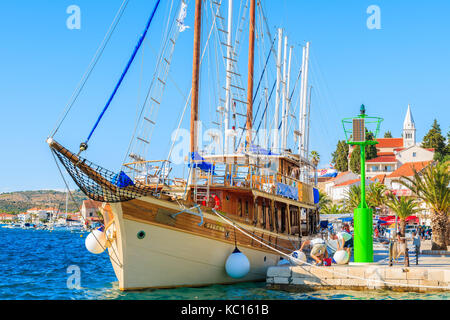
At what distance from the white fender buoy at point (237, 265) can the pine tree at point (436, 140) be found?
9577 cm

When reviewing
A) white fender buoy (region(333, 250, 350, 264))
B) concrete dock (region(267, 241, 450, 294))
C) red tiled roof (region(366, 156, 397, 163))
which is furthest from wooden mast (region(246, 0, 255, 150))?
red tiled roof (region(366, 156, 397, 163))

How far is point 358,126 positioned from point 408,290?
5.69 m

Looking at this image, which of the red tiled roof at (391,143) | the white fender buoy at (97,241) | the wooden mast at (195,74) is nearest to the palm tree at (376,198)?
the wooden mast at (195,74)

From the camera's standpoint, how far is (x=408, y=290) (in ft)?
54.6

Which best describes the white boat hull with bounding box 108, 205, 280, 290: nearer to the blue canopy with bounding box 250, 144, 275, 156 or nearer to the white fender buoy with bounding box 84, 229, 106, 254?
the white fender buoy with bounding box 84, 229, 106, 254

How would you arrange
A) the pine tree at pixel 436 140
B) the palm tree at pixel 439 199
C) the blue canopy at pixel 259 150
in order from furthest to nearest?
the pine tree at pixel 436 140 → the palm tree at pixel 439 199 → the blue canopy at pixel 259 150

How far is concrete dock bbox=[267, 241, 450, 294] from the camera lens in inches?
652

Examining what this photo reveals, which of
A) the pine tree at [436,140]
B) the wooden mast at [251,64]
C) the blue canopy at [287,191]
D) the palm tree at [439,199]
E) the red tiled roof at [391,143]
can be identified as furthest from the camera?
the red tiled roof at [391,143]

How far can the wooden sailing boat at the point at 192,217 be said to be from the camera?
52.0 feet

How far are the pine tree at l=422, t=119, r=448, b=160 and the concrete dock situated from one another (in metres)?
94.9

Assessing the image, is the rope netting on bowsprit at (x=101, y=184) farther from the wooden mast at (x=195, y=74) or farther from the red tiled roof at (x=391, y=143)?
the red tiled roof at (x=391, y=143)
